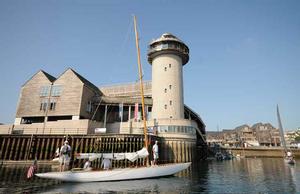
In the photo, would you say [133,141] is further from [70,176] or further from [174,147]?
[70,176]

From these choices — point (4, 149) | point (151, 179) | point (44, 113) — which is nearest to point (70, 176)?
point (151, 179)

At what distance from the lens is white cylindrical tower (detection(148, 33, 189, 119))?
142ft

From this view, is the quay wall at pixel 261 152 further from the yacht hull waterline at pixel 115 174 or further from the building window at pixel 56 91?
the building window at pixel 56 91

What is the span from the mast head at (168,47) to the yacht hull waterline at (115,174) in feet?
99.1

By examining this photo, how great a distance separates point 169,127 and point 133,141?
10571 mm

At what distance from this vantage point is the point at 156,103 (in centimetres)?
4431

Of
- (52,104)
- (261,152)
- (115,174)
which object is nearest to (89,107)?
(52,104)

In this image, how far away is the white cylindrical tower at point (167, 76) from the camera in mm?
43250

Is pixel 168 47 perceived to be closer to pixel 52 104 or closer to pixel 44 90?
pixel 52 104

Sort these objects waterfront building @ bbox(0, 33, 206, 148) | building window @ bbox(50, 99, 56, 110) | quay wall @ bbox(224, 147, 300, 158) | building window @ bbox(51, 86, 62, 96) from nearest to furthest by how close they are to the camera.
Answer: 1. waterfront building @ bbox(0, 33, 206, 148)
2. building window @ bbox(50, 99, 56, 110)
3. building window @ bbox(51, 86, 62, 96)
4. quay wall @ bbox(224, 147, 300, 158)

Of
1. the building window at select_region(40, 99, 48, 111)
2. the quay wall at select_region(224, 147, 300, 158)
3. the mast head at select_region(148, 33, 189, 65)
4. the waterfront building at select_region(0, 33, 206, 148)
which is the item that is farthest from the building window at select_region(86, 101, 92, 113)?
the quay wall at select_region(224, 147, 300, 158)

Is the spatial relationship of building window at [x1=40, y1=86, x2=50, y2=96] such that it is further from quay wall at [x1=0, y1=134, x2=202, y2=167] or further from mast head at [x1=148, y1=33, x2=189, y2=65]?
mast head at [x1=148, y1=33, x2=189, y2=65]

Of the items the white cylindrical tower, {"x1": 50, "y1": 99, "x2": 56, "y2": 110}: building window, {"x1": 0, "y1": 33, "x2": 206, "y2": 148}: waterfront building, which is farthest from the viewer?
{"x1": 50, "y1": 99, "x2": 56, "y2": 110}: building window

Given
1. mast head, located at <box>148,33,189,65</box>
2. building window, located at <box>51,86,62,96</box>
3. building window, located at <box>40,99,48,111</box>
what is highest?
mast head, located at <box>148,33,189,65</box>
